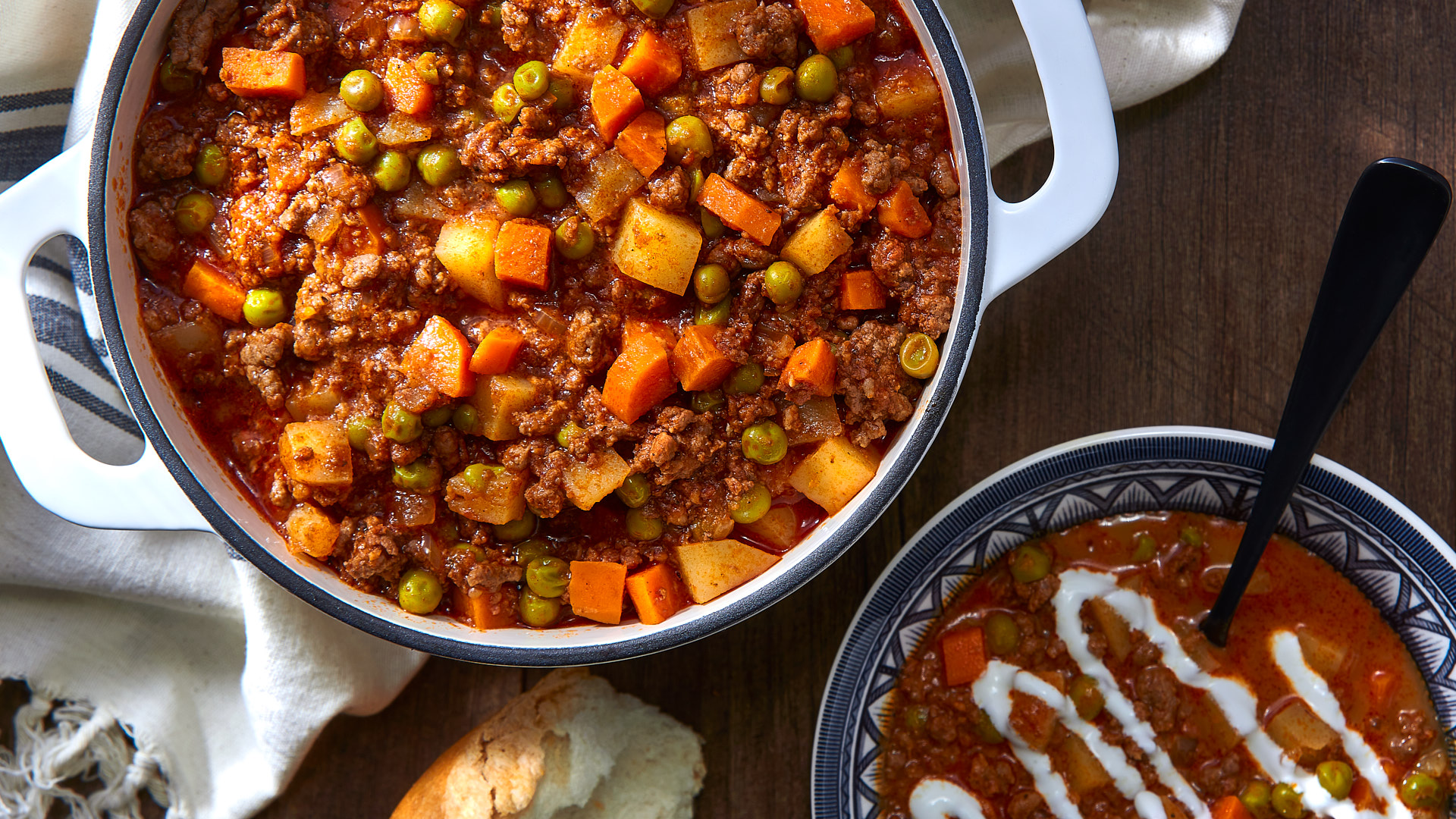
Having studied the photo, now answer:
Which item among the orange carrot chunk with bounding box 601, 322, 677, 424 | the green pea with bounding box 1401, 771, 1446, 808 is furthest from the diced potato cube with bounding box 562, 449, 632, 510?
the green pea with bounding box 1401, 771, 1446, 808

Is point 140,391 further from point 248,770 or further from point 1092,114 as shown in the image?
point 1092,114

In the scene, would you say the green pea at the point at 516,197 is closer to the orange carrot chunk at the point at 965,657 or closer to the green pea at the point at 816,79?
the green pea at the point at 816,79

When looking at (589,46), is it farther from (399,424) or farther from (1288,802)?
(1288,802)

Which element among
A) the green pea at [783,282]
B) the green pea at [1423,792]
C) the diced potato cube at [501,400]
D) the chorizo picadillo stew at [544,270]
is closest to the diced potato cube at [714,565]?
the chorizo picadillo stew at [544,270]

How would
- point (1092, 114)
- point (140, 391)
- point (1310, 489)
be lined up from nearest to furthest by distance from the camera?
point (1092, 114) < point (140, 391) < point (1310, 489)

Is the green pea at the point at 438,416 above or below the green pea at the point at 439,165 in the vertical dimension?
below

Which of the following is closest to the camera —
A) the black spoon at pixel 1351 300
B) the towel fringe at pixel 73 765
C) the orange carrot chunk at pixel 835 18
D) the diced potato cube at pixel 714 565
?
the black spoon at pixel 1351 300

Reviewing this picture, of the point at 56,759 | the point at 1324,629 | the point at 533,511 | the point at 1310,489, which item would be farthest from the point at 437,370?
the point at 1324,629
